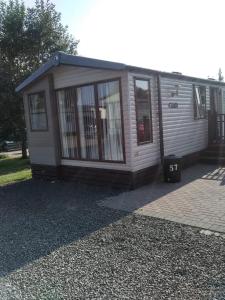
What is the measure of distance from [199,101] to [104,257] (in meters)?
7.71

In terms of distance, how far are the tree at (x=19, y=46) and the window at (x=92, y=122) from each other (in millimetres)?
8120

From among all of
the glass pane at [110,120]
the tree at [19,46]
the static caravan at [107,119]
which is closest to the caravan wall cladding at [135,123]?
the static caravan at [107,119]

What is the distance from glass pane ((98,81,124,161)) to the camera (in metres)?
7.41

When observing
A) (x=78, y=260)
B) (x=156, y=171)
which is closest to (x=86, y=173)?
(x=156, y=171)

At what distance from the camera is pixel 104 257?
387 cm

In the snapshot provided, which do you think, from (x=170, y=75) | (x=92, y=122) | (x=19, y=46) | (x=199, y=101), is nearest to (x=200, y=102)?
(x=199, y=101)

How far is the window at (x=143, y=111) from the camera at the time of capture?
7.39 metres

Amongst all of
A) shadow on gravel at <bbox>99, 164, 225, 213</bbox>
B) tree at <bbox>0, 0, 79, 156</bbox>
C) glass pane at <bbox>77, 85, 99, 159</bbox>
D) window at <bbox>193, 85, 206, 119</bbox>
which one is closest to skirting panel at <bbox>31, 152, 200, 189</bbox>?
shadow on gravel at <bbox>99, 164, 225, 213</bbox>

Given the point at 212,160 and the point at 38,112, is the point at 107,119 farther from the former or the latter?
the point at 212,160

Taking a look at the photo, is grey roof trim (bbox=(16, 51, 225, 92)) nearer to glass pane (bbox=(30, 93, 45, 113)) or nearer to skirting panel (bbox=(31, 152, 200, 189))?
glass pane (bbox=(30, 93, 45, 113))

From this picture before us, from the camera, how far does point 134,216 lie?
5336 millimetres

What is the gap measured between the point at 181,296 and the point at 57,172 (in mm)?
6630

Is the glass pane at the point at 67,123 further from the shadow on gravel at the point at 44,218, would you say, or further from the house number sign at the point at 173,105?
the house number sign at the point at 173,105

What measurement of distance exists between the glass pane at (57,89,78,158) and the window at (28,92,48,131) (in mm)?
589
